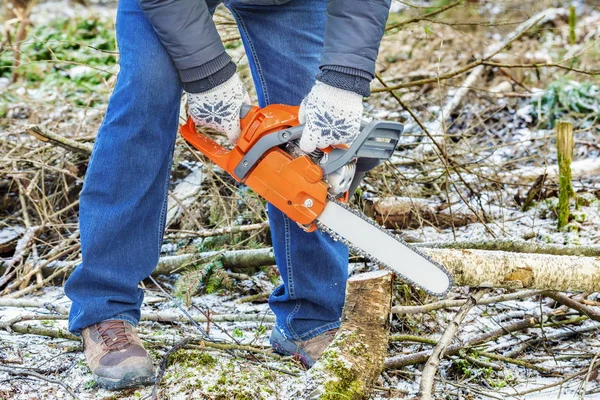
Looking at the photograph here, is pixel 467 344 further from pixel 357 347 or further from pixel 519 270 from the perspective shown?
pixel 357 347

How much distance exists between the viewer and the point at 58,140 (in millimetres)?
2994

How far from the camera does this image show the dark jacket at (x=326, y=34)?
1.78 m

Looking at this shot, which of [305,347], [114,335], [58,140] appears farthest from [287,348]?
[58,140]

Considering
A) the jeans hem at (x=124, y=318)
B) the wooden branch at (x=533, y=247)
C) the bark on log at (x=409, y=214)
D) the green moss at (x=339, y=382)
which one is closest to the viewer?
the green moss at (x=339, y=382)

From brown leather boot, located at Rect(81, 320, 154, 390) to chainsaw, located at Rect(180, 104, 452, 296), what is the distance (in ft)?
1.90

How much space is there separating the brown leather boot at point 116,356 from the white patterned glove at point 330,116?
779 mm

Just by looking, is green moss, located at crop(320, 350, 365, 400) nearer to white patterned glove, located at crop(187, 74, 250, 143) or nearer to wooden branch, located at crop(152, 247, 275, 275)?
white patterned glove, located at crop(187, 74, 250, 143)

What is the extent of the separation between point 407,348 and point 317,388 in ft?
2.75

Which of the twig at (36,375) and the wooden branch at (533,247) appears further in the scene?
the wooden branch at (533,247)

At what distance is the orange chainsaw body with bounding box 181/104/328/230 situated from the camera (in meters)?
1.92

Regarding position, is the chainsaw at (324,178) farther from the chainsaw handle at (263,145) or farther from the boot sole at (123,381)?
the boot sole at (123,381)

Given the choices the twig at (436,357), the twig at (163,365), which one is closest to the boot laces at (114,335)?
the twig at (163,365)

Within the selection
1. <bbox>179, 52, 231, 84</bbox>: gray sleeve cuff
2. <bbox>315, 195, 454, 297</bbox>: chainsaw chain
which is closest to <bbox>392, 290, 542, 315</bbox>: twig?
<bbox>315, 195, 454, 297</bbox>: chainsaw chain

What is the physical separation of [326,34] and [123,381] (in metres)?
1.12
